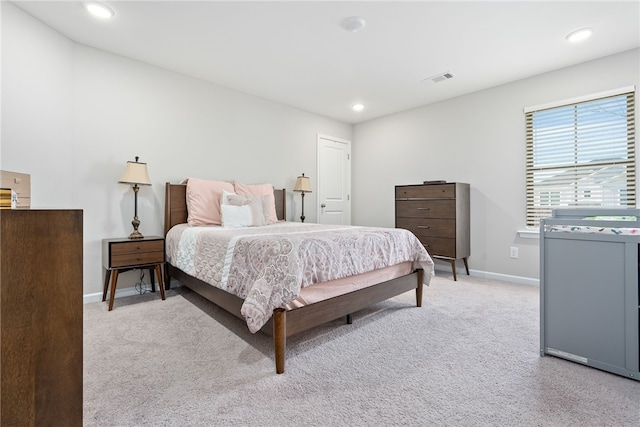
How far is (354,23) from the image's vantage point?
8.15ft

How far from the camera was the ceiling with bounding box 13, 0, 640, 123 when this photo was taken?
232cm

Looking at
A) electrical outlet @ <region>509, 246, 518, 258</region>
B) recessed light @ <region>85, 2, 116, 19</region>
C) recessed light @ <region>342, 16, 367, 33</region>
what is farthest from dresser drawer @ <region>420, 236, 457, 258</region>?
recessed light @ <region>85, 2, 116, 19</region>

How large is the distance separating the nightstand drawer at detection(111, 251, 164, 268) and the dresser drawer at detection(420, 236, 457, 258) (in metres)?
3.16

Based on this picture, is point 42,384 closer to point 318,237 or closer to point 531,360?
point 318,237

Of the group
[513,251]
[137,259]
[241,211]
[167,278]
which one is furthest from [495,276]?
[137,259]

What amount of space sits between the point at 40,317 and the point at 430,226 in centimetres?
380

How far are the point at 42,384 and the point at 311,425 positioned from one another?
96 cm

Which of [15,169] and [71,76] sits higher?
[71,76]

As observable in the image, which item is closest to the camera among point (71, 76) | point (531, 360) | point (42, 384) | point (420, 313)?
point (42, 384)

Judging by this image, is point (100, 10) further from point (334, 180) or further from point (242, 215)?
point (334, 180)

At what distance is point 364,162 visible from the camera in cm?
540

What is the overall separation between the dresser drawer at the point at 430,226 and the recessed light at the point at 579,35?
2.06 meters

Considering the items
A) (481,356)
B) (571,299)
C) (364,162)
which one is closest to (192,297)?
(481,356)

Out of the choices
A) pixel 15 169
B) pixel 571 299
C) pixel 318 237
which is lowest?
pixel 571 299
